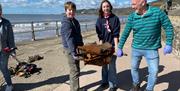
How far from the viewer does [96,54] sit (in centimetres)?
770

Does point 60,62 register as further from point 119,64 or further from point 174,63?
point 174,63

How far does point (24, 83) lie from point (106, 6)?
294cm

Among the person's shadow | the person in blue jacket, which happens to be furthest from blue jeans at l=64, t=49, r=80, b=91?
Result: the person's shadow

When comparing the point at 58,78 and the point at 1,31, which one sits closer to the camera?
the point at 1,31

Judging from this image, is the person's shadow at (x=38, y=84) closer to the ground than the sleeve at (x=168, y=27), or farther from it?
closer to the ground

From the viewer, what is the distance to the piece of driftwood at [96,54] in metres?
7.69

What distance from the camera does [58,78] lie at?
10352 millimetres

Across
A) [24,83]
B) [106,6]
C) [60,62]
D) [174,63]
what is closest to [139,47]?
[106,6]

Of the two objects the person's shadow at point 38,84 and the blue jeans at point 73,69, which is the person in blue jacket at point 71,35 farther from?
the person's shadow at point 38,84

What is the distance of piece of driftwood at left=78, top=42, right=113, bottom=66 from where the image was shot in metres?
7.69

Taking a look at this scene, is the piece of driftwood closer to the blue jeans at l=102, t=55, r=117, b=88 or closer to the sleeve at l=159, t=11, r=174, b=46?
the blue jeans at l=102, t=55, r=117, b=88

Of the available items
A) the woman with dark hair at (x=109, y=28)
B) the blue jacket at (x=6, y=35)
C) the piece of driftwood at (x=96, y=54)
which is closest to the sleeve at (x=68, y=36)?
the piece of driftwood at (x=96, y=54)

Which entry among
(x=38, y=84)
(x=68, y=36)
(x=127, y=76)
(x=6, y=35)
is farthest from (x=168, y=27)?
(x=38, y=84)

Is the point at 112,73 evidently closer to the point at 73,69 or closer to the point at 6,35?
the point at 73,69
